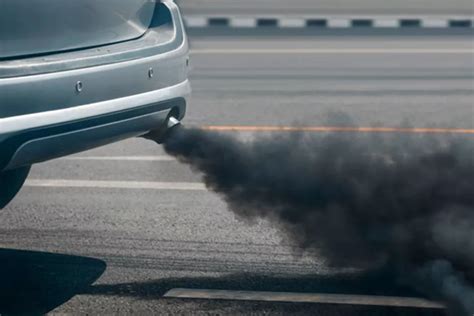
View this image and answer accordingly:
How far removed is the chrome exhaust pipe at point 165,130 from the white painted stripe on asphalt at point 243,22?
11979 millimetres

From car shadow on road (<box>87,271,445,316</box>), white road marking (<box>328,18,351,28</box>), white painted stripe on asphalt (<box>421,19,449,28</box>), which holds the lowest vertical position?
white road marking (<box>328,18,351,28</box>)

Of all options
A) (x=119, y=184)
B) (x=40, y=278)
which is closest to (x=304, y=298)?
(x=40, y=278)

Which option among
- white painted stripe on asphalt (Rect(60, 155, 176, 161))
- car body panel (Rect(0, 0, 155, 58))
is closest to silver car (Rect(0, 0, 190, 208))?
car body panel (Rect(0, 0, 155, 58))

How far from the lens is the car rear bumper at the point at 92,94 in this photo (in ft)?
13.3

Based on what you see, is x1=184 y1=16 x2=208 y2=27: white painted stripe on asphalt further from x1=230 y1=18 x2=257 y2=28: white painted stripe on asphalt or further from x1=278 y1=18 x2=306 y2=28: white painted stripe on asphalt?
x1=278 y1=18 x2=306 y2=28: white painted stripe on asphalt

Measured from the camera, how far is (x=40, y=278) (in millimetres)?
4980

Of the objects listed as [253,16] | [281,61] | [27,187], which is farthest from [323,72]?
[27,187]

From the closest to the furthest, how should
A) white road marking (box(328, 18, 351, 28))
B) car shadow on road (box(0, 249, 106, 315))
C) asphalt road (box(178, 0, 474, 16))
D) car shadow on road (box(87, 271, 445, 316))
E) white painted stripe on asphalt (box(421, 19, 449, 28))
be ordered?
1. car shadow on road (box(87, 271, 445, 316))
2. car shadow on road (box(0, 249, 106, 315))
3. white road marking (box(328, 18, 351, 28))
4. white painted stripe on asphalt (box(421, 19, 449, 28))
5. asphalt road (box(178, 0, 474, 16))

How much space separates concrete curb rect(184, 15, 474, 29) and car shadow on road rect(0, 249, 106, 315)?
11.9m

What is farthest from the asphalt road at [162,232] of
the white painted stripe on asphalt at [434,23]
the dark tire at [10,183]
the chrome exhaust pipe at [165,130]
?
the white painted stripe on asphalt at [434,23]

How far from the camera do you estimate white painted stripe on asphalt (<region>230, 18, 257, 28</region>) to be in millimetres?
16969

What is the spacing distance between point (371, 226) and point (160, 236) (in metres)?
1.33

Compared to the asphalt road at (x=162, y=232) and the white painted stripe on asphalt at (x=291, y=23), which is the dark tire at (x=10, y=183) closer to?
the asphalt road at (x=162, y=232)

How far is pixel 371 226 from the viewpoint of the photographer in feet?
16.0
